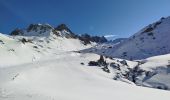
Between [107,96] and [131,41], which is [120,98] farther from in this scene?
[131,41]

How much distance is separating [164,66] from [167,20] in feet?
405

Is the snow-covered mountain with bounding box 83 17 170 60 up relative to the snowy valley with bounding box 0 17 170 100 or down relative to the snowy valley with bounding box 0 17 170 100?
up

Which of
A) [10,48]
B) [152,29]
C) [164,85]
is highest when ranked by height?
[152,29]

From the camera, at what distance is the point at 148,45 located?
14375 cm

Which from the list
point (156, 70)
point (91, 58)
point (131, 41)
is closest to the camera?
point (156, 70)

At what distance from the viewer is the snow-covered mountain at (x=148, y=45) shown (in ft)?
433

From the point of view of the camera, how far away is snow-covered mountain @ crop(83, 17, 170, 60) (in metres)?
132

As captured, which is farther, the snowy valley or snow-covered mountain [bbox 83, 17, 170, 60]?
snow-covered mountain [bbox 83, 17, 170, 60]

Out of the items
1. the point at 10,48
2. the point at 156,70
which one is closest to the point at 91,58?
the point at 156,70

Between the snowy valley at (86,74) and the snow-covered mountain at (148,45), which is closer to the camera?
the snowy valley at (86,74)

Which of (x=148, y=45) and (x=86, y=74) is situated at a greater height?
(x=148, y=45)

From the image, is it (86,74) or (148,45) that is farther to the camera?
(148,45)

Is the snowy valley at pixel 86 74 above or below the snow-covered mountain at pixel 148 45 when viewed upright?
below

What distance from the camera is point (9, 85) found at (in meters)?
28.2
